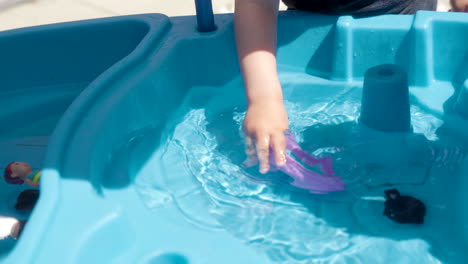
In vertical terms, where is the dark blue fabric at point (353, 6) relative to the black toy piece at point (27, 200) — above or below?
above

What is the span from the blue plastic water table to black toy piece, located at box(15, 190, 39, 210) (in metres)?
0.02

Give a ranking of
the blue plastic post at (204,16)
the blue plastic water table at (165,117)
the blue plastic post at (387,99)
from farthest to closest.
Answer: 1. the blue plastic post at (204,16)
2. the blue plastic post at (387,99)
3. the blue plastic water table at (165,117)

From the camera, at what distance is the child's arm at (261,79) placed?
83 centimetres

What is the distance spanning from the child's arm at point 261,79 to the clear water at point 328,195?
11 cm

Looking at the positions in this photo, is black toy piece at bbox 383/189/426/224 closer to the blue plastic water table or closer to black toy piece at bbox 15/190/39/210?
the blue plastic water table

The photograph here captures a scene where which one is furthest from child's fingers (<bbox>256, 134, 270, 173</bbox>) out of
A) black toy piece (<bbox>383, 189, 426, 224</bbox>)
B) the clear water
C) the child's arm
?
black toy piece (<bbox>383, 189, 426, 224</bbox>)

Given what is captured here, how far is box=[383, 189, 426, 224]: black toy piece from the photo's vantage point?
0.84 metres

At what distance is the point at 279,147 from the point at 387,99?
30cm

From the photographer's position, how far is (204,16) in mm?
1222

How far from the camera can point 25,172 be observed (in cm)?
107

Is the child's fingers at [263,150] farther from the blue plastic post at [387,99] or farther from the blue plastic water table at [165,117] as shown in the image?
the blue plastic post at [387,99]

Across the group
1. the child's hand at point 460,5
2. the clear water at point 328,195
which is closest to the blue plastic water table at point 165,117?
the clear water at point 328,195

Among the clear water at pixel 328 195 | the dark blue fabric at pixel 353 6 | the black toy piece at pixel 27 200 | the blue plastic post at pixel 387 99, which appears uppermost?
the dark blue fabric at pixel 353 6

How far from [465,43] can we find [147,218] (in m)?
0.82
